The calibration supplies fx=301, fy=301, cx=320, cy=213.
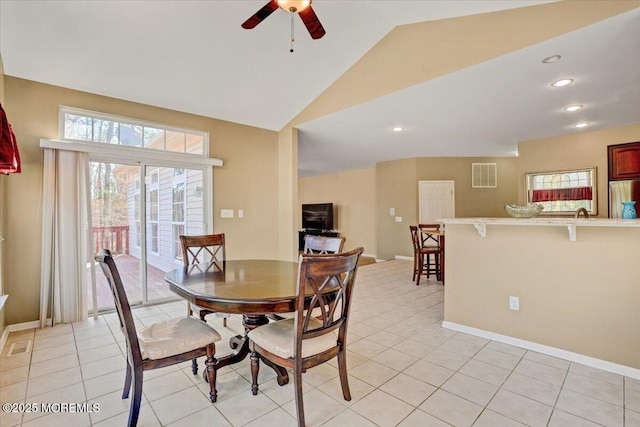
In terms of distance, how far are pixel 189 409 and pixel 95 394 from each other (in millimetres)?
703

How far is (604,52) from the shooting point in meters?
2.52

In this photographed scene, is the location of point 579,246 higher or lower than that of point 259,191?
lower

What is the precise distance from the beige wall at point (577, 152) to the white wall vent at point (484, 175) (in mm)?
1556

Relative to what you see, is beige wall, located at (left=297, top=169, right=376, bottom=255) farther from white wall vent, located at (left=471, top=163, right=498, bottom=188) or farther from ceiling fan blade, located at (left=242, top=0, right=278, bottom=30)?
ceiling fan blade, located at (left=242, top=0, right=278, bottom=30)

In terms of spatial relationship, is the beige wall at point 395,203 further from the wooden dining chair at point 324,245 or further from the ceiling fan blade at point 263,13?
the ceiling fan blade at point 263,13

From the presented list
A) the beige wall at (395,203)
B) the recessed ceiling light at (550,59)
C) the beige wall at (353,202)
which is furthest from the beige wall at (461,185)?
the recessed ceiling light at (550,59)

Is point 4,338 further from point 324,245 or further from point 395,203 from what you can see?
point 395,203

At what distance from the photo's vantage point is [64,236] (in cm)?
323

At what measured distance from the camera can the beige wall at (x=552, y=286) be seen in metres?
2.25

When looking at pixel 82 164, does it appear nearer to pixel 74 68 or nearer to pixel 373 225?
pixel 74 68

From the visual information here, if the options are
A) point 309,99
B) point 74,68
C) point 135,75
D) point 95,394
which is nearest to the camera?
point 95,394

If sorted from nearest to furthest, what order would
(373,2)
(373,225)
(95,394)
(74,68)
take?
(95,394) < (373,2) < (74,68) < (373,225)

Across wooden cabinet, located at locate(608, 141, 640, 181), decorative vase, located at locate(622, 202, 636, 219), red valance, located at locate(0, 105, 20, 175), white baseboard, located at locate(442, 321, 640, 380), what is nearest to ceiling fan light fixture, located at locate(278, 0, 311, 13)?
red valance, located at locate(0, 105, 20, 175)

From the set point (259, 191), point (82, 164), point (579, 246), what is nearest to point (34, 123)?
point (82, 164)
